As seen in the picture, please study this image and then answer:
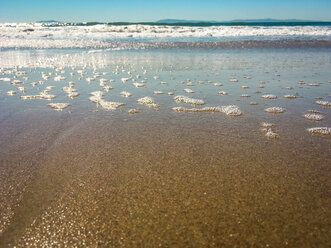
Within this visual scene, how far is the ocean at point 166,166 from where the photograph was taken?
2.54 metres

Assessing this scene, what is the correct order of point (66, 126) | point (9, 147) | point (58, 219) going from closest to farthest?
point (58, 219) < point (9, 147) < point (66, 126)

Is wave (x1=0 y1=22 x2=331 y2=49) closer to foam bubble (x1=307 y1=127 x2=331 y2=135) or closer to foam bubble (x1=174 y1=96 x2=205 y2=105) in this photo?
foam bubble (x1=174 y1=96 x2=205 y2=105)

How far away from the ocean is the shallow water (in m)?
0.01

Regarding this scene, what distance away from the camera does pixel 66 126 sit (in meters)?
5.21

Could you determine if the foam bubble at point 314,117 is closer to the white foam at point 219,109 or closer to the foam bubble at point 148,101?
the white foam at point 219,109

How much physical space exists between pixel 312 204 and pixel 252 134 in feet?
6.66

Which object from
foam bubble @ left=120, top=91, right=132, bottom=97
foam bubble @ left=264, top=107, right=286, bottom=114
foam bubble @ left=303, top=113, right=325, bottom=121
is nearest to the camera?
foam bubble @ left=303, top=113, right=325, bottom=121

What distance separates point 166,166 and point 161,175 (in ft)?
0.84

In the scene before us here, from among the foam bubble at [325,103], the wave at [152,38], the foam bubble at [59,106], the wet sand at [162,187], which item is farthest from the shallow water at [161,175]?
the wave at [152,38]

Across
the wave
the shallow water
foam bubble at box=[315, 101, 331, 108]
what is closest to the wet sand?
the shallow water

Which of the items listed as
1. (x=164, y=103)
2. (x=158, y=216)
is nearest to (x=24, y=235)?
(x=158, y=216)

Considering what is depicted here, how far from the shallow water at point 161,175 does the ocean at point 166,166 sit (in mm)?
15

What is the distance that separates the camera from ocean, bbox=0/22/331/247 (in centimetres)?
254

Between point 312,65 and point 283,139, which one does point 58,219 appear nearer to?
point 283,139
